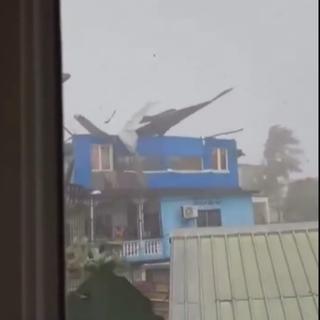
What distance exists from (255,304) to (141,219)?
0.18m

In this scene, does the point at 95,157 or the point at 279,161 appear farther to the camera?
the point at 95,157

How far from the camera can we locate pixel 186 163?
2.84ft

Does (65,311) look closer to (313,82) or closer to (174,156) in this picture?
(174,156)

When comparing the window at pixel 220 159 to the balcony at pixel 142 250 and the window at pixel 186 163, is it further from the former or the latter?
the balcony at pixel 142 250

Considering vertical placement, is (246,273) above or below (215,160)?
below

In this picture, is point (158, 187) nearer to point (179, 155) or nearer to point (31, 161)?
point (179, 155)

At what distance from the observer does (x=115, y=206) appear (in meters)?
0.88

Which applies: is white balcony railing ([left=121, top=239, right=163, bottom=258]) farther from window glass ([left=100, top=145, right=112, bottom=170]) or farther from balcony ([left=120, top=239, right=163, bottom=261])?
window glass ([left=100, top=145, right=112, bottom=170])

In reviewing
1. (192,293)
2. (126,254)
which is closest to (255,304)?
(192,293)

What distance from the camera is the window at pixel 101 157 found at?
2.94ft

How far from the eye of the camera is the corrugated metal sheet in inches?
30.7

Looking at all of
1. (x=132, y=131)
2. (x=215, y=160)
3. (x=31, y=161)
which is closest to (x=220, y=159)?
(x=215, y=160)

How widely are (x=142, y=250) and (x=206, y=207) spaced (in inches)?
4.0

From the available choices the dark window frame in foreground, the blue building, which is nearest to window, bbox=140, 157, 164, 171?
the blue building
